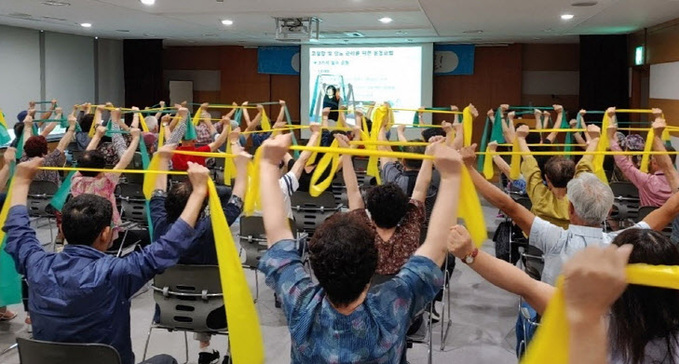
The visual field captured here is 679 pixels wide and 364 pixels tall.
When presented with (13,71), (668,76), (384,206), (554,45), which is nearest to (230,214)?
(384,206)

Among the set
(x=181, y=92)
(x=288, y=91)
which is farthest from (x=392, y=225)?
(x=181, y=92)

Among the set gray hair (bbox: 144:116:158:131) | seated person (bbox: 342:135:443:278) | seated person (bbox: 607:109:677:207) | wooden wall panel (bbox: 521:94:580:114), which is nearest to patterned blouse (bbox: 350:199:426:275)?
seated person (bbox: 342:135:443:278)

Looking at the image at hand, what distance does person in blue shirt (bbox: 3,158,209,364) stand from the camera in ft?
7.36

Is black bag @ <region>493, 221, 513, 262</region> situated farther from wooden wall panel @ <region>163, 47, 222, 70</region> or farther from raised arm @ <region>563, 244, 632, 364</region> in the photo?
wooden wall panel @ <region>163, 47, 222, 70</region>

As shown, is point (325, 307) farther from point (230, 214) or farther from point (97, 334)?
point (230, 214)

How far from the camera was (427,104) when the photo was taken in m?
13.5

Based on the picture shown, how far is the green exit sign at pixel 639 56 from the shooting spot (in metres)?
10.6

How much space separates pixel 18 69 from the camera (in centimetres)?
1113

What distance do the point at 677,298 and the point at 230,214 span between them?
2.03m

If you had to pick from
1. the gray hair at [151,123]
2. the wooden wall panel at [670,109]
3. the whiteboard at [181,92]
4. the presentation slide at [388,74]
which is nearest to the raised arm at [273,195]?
the gray hair at [151,123]

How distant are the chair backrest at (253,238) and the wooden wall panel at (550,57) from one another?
10.8 meters

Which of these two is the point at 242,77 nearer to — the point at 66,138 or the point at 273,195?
the point at 66,138

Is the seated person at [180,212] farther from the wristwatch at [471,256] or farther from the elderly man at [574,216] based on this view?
the wristwatch at [471,256]

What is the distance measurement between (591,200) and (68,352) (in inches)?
78.2
